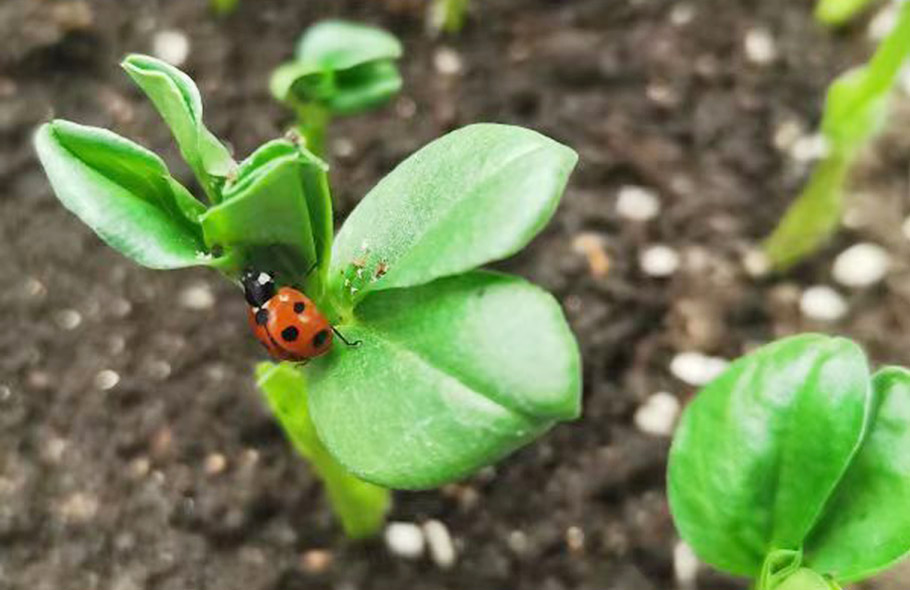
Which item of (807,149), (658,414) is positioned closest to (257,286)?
(658,414)

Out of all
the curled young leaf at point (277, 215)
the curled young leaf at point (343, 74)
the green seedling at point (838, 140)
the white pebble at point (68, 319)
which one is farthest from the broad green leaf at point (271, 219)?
the green seedling at point (838, 140)

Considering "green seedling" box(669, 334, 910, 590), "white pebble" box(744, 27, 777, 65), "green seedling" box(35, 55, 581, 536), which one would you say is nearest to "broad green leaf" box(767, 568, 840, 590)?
"green seedling" box(669, 334, 910, 590)

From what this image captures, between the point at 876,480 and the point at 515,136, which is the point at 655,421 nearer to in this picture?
the point at 876,480

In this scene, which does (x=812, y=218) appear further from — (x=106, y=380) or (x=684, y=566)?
(x=106, y=380)

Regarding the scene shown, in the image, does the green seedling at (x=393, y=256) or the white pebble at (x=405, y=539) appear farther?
the white pebble at (x=405, y=539)

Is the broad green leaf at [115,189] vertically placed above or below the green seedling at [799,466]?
above

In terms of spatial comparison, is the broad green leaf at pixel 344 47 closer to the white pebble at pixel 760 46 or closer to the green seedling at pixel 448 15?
the green seedling at pixel 448 15

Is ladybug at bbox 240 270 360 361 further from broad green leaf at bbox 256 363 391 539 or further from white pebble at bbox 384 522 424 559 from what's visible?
white pebble at bbox 384 522 424 559
